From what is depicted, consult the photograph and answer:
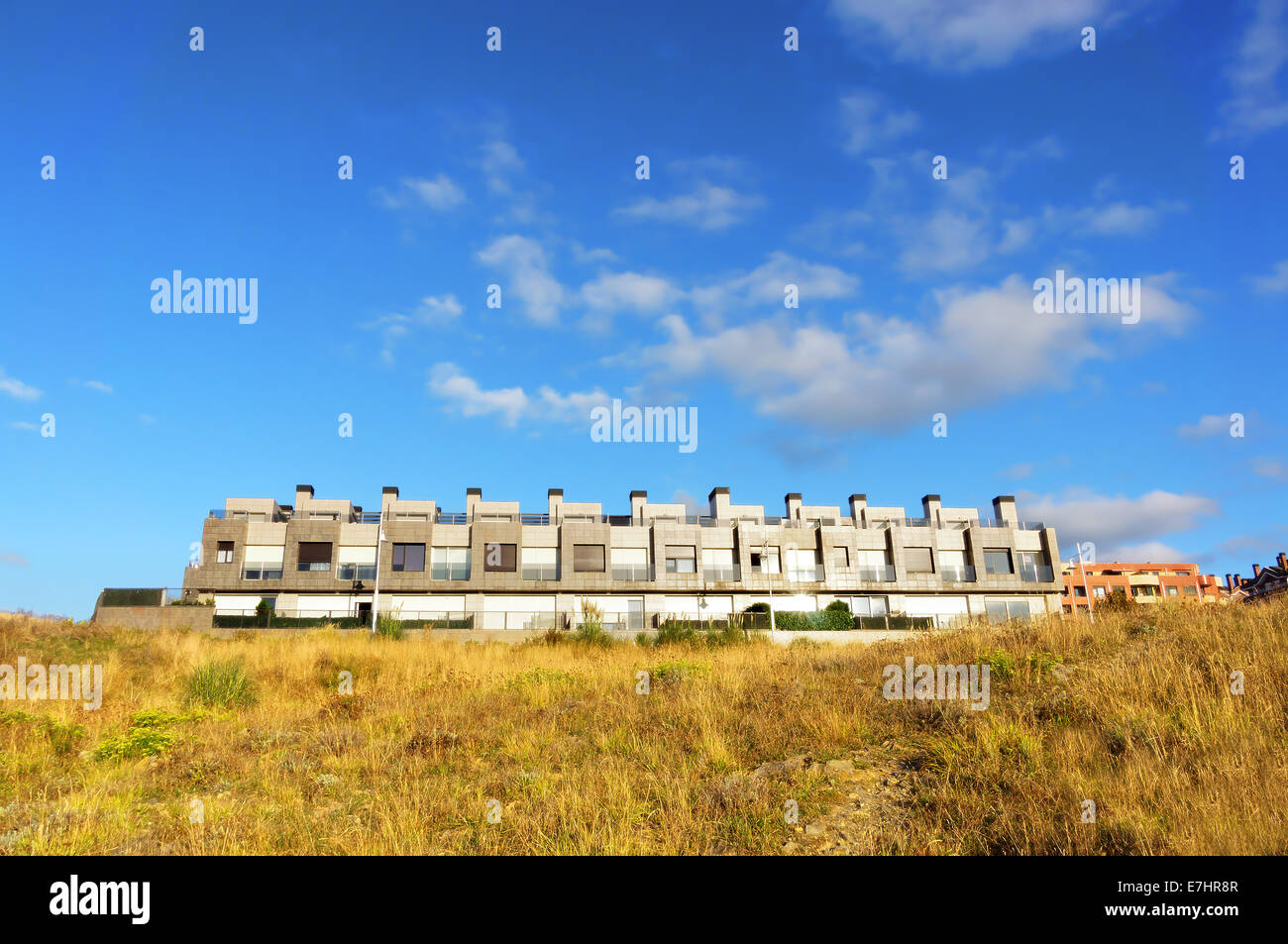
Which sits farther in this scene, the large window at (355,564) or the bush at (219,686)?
the large window at (355,564)

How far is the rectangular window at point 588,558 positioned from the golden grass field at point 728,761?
37.8 metres

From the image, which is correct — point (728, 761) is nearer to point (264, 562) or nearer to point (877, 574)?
point (264, 562)

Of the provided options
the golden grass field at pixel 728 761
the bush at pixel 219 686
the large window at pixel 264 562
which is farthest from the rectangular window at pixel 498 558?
the golden grass field at pixel 728 761

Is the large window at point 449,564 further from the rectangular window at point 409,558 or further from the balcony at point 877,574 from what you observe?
the balcony at point 877,574

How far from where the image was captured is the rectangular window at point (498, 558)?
49.6m

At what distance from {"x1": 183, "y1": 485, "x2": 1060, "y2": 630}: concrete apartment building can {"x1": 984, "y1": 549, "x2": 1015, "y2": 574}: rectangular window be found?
0.33ft

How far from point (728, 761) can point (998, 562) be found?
183 feet

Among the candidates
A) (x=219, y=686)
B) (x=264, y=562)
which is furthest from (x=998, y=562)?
(x=219, y=686)

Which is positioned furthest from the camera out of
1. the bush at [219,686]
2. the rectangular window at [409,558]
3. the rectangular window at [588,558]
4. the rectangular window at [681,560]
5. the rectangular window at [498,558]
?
the rectangular window at [681,560]

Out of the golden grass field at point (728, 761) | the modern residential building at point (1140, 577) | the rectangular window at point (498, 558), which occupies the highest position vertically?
the rectangular window at point (498, 558)

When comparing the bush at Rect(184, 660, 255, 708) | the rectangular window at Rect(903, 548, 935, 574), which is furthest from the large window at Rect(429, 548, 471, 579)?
the bush at Rect(184, 660, 255, 708)

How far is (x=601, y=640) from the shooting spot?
78.1 ft

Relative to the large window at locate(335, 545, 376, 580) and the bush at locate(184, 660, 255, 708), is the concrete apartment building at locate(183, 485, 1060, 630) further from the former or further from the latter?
the bush at locate(184, 660, 255, 708)

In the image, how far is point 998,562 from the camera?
55.8 meters
